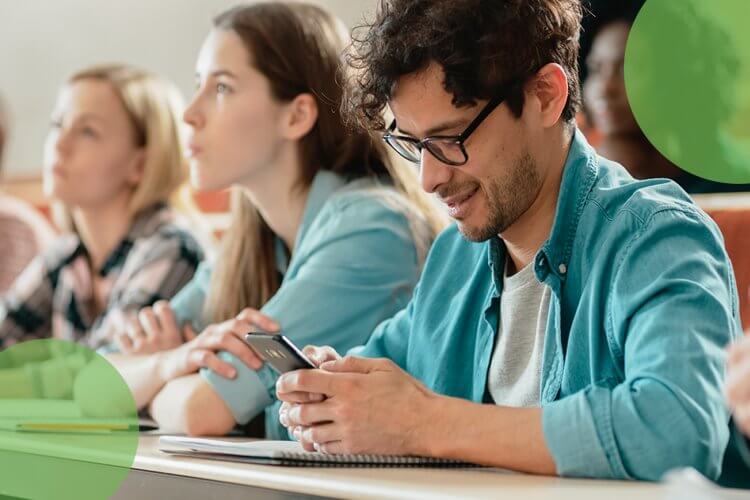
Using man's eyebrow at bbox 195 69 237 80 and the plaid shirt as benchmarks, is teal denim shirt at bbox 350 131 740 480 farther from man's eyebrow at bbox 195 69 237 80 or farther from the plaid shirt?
the plaid shirt

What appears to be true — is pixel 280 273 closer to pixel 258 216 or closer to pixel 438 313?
pixel 258 216

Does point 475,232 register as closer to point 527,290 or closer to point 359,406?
point 527,290

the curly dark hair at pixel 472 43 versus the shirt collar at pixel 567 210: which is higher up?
the curly dark hair at pixel 472 43

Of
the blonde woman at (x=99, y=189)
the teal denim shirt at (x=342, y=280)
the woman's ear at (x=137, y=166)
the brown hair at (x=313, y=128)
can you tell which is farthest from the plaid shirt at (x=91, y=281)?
the teal denim shirt at (x=342, y=280)

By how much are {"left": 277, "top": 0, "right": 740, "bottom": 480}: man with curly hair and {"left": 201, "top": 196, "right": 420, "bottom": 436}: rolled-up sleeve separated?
12.7 inches

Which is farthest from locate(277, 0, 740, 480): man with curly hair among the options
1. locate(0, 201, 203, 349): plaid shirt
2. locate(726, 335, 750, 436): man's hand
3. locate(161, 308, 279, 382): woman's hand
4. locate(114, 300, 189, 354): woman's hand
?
locate(0, 201, 203, 349): plaid shirt

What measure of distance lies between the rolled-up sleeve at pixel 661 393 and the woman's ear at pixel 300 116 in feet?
3.53

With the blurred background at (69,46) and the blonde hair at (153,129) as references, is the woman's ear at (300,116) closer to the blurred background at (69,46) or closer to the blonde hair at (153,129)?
the blonde hair at (153,129)

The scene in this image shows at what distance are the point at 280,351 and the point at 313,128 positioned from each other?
3.08 feet

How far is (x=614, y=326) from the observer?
119cm

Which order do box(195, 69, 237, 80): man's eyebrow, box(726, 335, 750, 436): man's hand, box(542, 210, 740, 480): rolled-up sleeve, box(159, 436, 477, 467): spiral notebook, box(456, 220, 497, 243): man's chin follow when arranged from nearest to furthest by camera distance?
box(726, 335, 750, 436): man's hand → box(542, 210, 740, 480): rolled-up sleeve → box(159, 436, 477, 467): spiral notebook → box(456, 220, 497, 243): man's chin → box(195, 69, 237, 80): man's eyebrow

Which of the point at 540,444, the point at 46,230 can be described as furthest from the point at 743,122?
the point at 46,230

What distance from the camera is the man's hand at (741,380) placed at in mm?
835

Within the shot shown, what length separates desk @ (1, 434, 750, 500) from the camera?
0.91 meters
